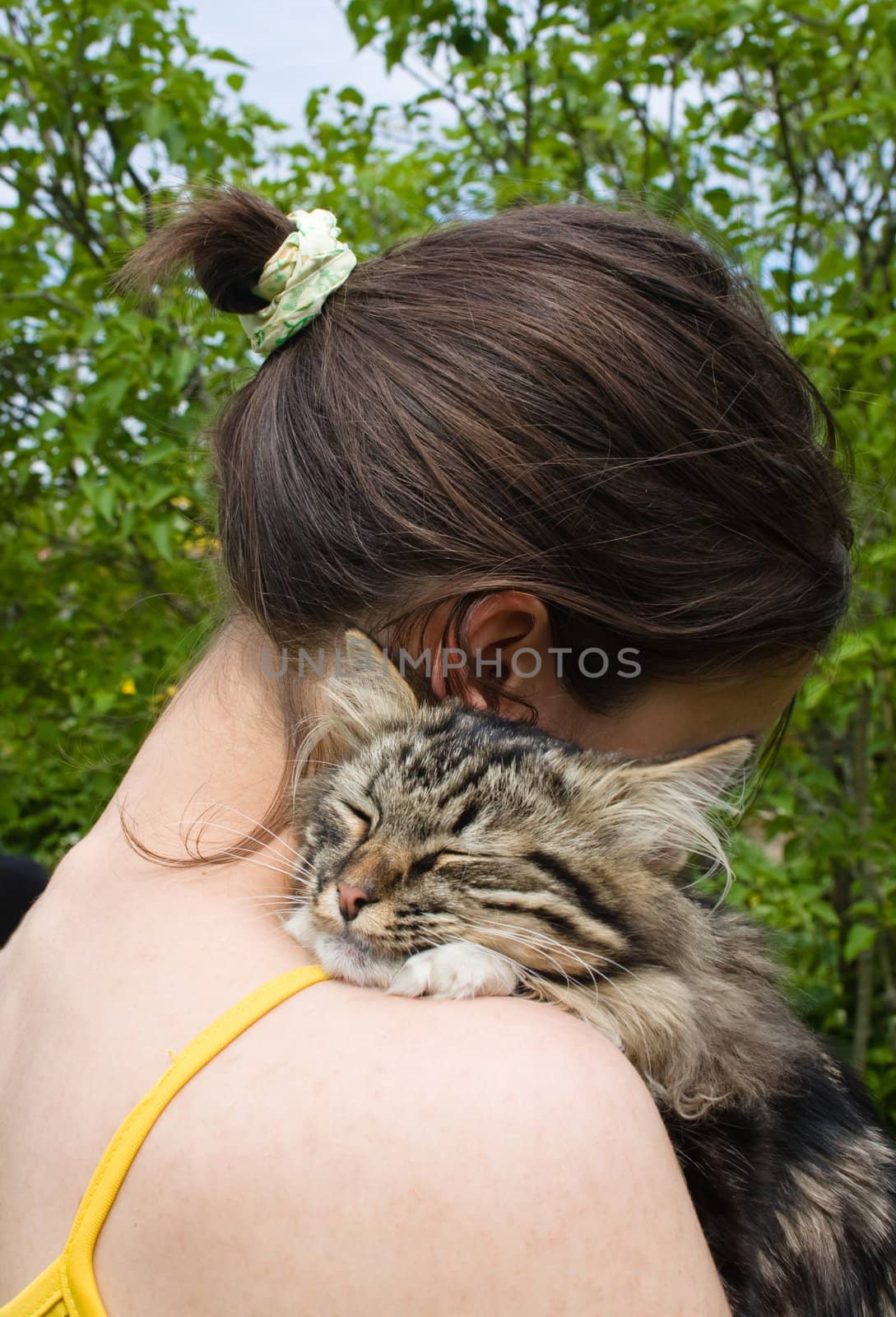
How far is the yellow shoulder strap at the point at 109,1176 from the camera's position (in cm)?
109

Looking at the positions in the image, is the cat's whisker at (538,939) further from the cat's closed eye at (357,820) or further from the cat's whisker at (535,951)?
the cat's closed eye at (357,820)

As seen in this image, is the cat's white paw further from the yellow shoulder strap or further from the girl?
the yellow shoulder strap

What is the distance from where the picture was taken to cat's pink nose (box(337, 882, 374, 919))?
1.55 metres

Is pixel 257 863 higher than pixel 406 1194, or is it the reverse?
pixel 257 863

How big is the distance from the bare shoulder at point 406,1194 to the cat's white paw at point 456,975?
0.24m

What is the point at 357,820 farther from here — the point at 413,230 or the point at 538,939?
the point at 413,230

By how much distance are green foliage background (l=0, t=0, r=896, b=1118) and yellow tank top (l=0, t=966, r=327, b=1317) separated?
4.90ft

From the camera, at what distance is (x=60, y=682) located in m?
4.34

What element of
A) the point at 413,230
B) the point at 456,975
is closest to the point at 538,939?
the point at 456,975

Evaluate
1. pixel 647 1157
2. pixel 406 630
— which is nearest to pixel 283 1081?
pixel 647 1157

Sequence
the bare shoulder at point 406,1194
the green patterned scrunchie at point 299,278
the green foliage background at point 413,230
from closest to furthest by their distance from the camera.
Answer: the bare shoulder at point 406,1194 < the green patterned scrunchie at point 299,278 < the green foliage background at point 413,230

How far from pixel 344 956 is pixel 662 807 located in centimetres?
58

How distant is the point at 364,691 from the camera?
177cm

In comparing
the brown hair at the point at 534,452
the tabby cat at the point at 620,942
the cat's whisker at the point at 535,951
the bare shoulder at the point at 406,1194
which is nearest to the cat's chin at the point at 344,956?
the tabby cat at the point at 620,942
